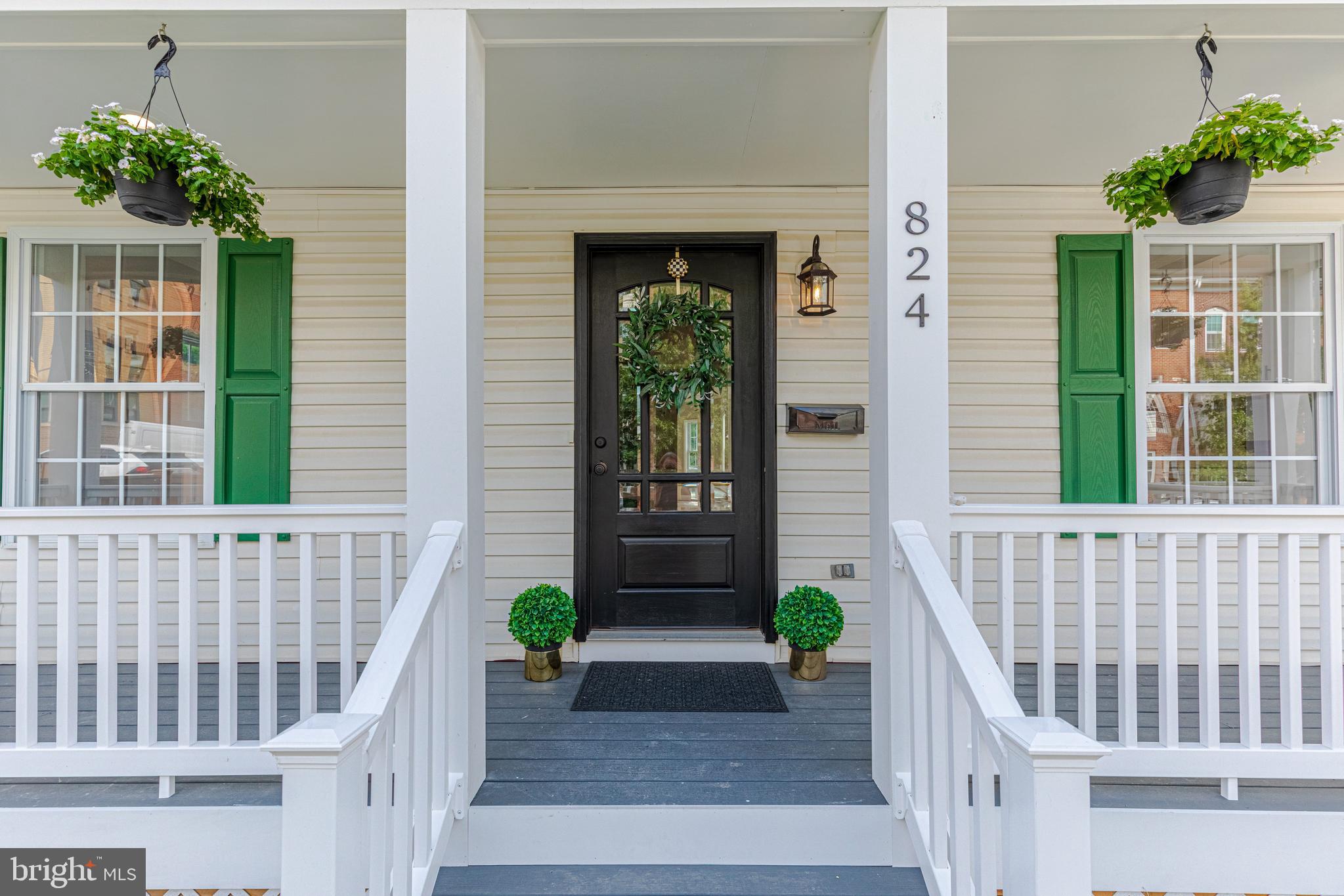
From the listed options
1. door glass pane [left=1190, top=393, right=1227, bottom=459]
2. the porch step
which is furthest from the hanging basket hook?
door glass pane [left=1190, top=393, right=1227, bottom=459]

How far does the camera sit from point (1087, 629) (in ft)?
6.52

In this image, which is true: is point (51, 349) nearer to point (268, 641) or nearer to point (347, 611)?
point (268, 641)

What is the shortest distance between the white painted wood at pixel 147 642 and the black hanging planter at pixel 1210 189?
3.16 meters

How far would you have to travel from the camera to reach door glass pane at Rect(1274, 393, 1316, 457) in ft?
11.2

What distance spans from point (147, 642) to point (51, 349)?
232 cm

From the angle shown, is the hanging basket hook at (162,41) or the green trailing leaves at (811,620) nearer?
the hanging basket hook at (162,41)

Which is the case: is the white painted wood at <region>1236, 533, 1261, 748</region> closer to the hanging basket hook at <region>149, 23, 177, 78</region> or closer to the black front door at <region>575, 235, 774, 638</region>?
the black front door at <region>575, 235, 774, 638</region>

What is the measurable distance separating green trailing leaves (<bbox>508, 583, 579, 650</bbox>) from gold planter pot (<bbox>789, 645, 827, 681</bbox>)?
3.17 ft

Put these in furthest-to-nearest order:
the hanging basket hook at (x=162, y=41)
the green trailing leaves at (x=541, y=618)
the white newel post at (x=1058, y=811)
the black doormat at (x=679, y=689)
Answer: the green trailing leaves at (x=541, y=618)
the black doormat at (x=679, y=689)
the hanging basket hook at (x=162, y=41)
the white newel post at (x=1058, y=811)

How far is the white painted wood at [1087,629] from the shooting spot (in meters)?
1.99

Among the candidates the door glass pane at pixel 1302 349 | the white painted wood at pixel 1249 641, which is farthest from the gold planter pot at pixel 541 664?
the door glass pane at pixel 1302 349

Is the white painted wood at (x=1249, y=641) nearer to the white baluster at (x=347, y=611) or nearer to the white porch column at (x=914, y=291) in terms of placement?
the white porch column at (x=914, y=291)

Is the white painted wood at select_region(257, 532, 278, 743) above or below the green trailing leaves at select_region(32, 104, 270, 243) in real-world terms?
below

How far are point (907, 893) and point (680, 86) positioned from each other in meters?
2.58
